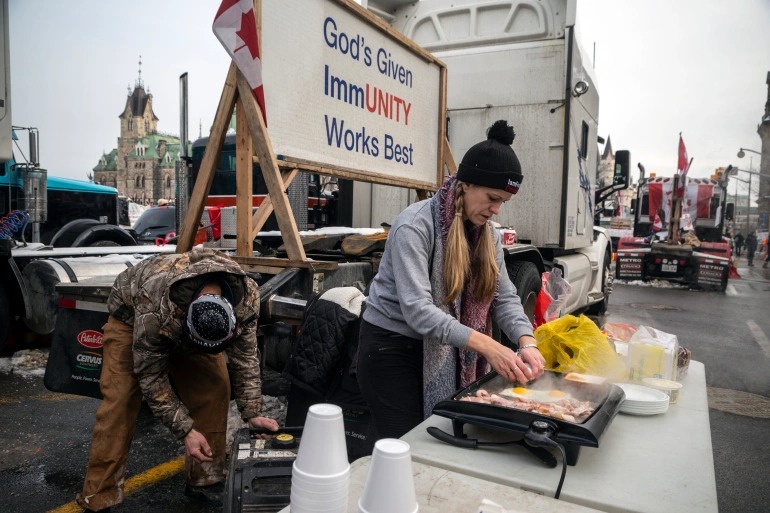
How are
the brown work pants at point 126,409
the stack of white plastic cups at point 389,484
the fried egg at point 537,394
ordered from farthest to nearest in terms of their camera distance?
1. the brown work pants at point 126,409
2. the fried egg at point 537,394
3. the stack of white plastic cups at point 389,484

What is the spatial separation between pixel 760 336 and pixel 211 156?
838cm

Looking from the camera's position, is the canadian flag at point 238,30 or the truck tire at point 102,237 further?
the truck tire at point 102,237

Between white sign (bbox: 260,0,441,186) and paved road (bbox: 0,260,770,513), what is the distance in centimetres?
233

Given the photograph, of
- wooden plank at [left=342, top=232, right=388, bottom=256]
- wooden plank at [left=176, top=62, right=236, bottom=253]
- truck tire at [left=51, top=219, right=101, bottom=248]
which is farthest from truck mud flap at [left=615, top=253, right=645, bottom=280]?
wooden plank at [left=176, top=62, right=236, bottom=253]

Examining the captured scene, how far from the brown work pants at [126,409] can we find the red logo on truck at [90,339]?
566mm

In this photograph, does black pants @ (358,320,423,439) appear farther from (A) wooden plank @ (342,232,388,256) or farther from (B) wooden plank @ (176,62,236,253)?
(A) wooden plank @ (342,232,388,256)

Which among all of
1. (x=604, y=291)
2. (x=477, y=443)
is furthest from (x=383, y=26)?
(x=604, y=291)

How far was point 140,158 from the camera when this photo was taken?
114 metres

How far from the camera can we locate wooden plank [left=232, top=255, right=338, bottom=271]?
400cm

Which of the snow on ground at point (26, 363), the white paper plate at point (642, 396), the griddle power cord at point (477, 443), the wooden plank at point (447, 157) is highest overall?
the wooden plank at point (447, 157)

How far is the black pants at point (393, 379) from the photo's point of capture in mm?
2326

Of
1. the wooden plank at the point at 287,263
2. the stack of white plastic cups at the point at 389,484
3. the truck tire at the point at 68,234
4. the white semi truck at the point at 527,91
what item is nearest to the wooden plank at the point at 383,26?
the white semi truck at the point at 527,91

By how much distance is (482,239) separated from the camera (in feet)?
7.81

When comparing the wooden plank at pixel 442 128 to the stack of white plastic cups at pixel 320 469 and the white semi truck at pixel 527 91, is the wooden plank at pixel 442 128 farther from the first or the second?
the stack of white plastic cups at pixel 320 469
